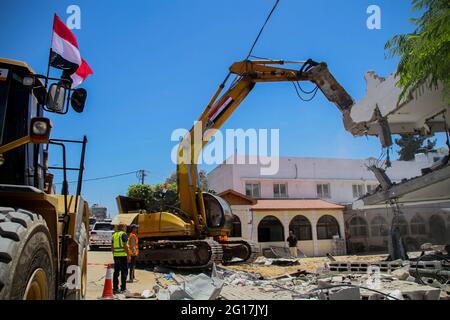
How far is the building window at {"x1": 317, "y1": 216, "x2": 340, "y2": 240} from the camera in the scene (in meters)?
28.7

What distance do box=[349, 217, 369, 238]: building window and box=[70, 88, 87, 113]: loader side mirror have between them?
2853cm

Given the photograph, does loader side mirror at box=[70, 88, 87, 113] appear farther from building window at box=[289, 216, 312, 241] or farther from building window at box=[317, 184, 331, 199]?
building window at box=[317, 184, 331, 199]

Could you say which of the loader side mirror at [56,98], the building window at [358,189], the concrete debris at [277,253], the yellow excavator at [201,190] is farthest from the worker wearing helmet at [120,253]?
the building window at [358,189]

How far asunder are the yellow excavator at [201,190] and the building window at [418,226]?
19219 millimetres

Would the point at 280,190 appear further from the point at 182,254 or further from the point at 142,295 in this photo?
the point at 142,295

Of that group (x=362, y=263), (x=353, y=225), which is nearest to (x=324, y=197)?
(x=353, y=225)

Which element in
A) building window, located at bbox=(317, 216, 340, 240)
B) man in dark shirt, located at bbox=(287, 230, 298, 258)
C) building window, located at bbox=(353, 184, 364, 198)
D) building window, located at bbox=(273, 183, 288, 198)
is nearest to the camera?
man in dark shirt, located at bbox=(287, 230, 298, 258)

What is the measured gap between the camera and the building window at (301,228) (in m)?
28.1

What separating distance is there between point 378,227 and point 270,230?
894 cm

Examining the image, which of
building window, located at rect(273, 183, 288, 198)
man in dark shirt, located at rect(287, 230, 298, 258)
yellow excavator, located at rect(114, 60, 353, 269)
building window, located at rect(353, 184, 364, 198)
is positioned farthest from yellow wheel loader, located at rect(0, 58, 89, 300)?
building window, located at rect(353, 184, 364, 198)

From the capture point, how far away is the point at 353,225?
29734mm

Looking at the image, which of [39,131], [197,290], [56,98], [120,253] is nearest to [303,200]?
[120,253]

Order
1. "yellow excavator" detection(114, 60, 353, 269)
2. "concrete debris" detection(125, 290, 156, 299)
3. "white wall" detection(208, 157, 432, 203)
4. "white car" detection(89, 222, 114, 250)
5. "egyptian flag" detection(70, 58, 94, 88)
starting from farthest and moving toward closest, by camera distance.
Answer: "white wall" detection(208, 157, 432, 203)
"white car" detection(89, 222, 114, 250)
"yellow excavator" detection(114, 60, 353, 269)
"concrete debris" detection(125, 290, 156, 299)
"egyptian flag" detection(70, 58, 94, 88)

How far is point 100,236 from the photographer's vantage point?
75.9ft
